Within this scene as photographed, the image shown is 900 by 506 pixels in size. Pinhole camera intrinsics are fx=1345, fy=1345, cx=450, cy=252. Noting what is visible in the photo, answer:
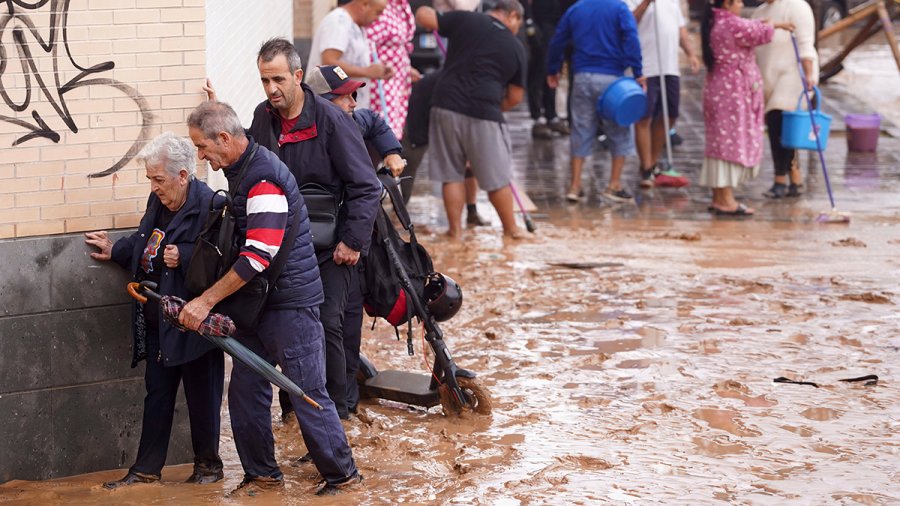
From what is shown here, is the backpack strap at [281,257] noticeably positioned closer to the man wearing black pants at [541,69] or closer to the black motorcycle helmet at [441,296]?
the black motorcycle helmet at [441,296]

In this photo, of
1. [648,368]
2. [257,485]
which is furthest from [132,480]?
[648,368]

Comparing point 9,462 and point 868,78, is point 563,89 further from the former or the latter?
point 9,462

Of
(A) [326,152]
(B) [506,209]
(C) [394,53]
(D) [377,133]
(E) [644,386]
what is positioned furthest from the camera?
(B) [506,209]

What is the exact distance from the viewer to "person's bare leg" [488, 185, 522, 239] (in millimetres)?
10477

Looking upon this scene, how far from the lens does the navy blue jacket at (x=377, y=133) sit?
6.57m

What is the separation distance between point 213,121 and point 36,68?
3.07 feet

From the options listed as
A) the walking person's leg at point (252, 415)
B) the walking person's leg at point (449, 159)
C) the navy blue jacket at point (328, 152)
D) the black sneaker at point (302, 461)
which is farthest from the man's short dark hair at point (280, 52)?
the walking person's leg at point (449, 159)

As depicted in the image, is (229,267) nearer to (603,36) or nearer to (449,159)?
(449,159)

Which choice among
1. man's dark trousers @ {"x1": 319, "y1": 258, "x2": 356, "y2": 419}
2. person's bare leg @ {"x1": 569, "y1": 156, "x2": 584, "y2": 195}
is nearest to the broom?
person's bare leg @ {"x1": 569, "y1": 156, "x2": 584, "y2": 195}

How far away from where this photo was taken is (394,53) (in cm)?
1023

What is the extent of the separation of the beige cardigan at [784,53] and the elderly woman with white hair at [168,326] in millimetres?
7601

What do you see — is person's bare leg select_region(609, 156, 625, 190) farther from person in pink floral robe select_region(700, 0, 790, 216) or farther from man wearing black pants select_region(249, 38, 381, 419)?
man wearing black pants select_region(249, 38, 381, 419)

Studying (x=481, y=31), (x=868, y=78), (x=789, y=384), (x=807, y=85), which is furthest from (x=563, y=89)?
(x=789, y=384)

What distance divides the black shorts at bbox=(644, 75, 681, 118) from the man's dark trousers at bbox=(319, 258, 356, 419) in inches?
274
